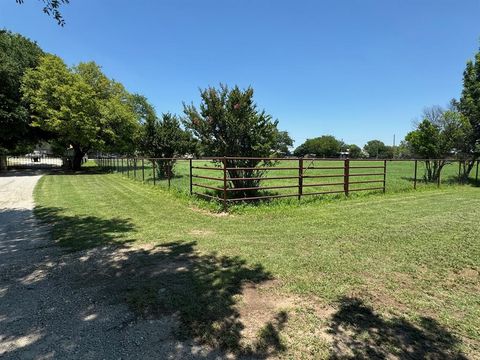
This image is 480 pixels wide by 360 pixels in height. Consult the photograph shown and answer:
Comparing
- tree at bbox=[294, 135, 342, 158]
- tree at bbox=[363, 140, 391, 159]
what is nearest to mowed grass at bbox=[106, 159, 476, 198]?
tree at bbox=[294, 135, 342, 158]

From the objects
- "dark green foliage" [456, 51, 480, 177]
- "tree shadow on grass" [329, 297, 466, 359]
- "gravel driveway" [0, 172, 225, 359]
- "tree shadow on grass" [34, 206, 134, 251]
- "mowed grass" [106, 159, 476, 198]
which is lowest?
"tree shadow on grass" [329, 297, 466, 359]

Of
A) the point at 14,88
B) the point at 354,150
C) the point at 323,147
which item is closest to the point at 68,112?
the point at 14,88

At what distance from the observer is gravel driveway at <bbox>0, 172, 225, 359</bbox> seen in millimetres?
2590

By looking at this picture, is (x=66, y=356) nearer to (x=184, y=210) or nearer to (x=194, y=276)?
(x=194, y=276)

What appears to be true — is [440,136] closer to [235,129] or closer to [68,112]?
[235,129]

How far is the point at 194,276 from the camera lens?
4125mm

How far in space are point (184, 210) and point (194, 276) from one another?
486 cm

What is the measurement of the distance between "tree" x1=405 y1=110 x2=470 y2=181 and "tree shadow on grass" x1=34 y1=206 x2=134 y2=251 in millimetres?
16616

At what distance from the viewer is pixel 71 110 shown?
83.6ft

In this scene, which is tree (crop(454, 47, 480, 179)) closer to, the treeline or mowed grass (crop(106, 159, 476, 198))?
mowed grass (crop(106, 159, 476, 198))

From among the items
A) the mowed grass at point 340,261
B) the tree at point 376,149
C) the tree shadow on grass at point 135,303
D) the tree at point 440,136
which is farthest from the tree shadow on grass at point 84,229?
the tree at point 376,149

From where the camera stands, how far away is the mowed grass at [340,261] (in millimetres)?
2840

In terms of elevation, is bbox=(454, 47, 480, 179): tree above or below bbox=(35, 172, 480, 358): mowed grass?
above

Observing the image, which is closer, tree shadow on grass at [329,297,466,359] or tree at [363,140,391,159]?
tree shadow on grass at [329,297,466,359]
